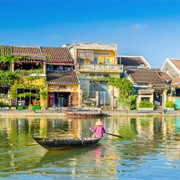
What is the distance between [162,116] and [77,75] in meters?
11.1

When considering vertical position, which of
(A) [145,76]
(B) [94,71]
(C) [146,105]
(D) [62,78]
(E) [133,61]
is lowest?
(C) [146,105]

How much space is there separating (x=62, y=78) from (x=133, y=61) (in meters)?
11.9

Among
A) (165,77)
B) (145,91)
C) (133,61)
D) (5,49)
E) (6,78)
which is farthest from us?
(133,61)

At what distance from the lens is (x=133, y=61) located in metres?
52.1

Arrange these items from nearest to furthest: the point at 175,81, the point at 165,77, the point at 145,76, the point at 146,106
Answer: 1. the point at 146,106
2. the point at 145,76
3. the point at 175,81
4. the point at 165,77

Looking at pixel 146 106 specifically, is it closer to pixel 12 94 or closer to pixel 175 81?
pixel 175 81

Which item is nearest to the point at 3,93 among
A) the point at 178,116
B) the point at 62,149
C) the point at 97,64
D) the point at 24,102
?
the point at 24,102

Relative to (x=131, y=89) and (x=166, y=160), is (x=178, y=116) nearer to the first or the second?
(x=131, y=89)

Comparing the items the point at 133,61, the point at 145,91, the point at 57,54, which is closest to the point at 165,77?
the point at 133,61

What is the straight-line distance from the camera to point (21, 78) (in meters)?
42.8

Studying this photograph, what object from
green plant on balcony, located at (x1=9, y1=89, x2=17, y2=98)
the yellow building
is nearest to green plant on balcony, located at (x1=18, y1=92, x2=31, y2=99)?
green plant on balcony, located at (x1=9, y1=89, x2=17, y2=98)

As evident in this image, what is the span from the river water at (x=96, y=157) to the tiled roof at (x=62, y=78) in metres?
17.4

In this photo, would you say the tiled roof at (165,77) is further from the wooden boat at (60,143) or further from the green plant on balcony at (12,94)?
the wooden boat at (60,143)

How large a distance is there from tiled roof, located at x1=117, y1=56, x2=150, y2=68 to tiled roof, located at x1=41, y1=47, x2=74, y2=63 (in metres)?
6.87
